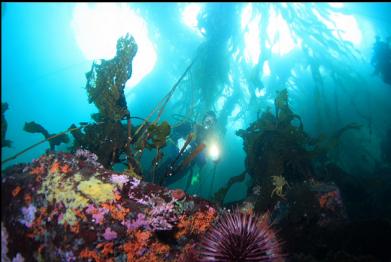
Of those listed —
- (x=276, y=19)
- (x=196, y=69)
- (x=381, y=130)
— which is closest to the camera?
(x=276, y=19)

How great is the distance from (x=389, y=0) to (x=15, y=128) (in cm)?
9444

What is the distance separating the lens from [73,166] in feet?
9.29

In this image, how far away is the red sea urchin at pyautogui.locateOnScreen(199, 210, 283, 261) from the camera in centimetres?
242

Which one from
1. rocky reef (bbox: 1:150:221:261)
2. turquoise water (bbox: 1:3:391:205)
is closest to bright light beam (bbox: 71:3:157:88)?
turquoise water (bbox: 1:3:391:205)

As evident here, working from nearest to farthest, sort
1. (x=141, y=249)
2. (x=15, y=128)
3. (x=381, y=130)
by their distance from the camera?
A: 1. (x=141, y=249)
2. (x=381, y=130)
3. (x=15, y=128)

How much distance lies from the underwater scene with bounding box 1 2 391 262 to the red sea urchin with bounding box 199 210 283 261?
10 mm

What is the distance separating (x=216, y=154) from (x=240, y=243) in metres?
8.06

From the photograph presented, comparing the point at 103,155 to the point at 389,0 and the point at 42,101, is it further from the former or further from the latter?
the point at 42,101

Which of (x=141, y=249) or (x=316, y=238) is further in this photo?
(x=316, y=238)

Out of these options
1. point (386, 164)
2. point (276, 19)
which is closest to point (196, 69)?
point (276, 19)

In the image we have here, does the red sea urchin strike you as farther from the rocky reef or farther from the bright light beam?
the bright light beam

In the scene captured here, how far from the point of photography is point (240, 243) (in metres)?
2.47

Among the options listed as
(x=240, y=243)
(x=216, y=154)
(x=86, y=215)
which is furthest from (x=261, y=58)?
(x=86, y=215)

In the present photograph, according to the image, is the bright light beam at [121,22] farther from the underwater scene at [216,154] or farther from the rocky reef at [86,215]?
the rocky reef at [86,215]
